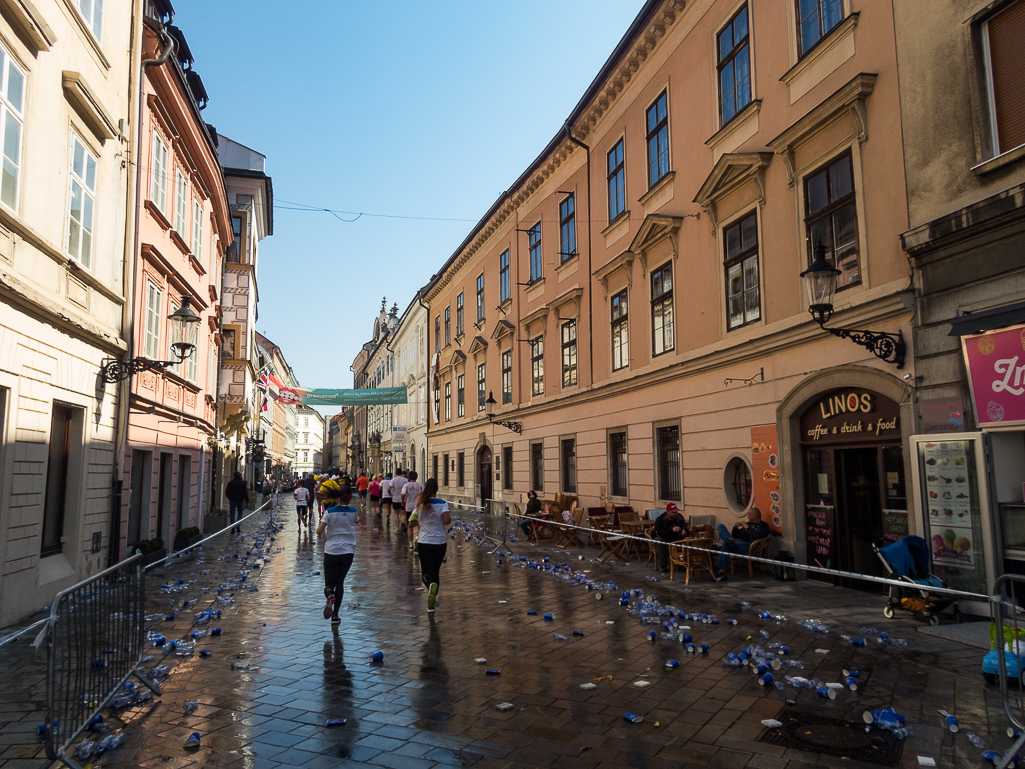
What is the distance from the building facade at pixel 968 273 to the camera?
777 centimetres

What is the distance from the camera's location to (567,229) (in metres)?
21.8

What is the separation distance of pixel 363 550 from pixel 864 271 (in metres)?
11.9

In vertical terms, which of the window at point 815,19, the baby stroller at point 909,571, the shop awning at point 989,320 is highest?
the window at point 815,19

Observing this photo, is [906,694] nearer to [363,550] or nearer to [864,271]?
[864,271]

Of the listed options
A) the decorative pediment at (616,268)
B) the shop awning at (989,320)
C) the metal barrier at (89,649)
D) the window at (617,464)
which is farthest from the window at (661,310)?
the metal barrier at (89,649)

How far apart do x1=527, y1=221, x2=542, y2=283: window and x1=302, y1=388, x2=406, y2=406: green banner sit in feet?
53.1

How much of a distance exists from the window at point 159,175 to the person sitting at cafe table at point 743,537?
12.7m

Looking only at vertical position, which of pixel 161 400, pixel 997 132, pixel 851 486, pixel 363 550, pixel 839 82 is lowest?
pixel 363 550

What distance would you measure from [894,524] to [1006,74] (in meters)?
5.67

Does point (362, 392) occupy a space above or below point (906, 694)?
above

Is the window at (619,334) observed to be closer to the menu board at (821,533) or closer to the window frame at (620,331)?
the window frame at (620,331)

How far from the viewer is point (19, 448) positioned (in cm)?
866

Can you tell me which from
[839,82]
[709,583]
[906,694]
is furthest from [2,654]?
[839,82]

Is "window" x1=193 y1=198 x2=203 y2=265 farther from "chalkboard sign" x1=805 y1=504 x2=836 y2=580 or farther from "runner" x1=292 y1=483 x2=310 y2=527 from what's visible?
"chalkboard sign" x1=805 y1=504 x2=836 y2=580
